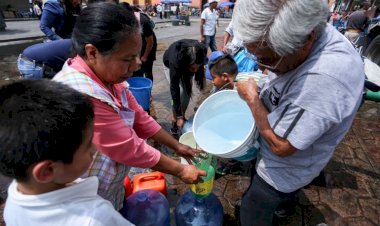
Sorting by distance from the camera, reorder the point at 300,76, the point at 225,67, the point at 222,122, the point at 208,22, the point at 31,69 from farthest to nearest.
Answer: the point at 208,22 → the point at 31,69 → the point at 225,67 → the point at 222,122 → the point at 300,76

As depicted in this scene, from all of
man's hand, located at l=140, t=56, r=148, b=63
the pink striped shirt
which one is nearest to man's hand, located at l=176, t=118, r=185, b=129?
man's hand, located at l=140, t=56, r=148, b=63

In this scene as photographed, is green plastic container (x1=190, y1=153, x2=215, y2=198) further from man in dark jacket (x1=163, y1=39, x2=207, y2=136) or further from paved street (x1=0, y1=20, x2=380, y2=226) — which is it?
man in dark jacket (x1=163, y1=39, x2=207, y2=136)

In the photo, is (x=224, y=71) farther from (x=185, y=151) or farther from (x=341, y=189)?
(x=341, y=189)

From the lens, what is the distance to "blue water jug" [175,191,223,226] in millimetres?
2262

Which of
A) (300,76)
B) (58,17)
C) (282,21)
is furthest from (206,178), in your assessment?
(58,17)

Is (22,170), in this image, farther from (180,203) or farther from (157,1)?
(157,1)

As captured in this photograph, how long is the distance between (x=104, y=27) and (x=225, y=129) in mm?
1221

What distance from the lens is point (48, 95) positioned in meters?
0.92

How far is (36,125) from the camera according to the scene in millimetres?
859

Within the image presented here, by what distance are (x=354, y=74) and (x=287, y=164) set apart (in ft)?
1.91

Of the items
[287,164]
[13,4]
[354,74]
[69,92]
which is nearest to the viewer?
[69,92]

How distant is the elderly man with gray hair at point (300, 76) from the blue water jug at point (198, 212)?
41.5 inches

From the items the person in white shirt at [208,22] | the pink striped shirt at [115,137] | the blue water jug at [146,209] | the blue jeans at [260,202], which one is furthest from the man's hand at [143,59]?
the person in white shirt at [208,22]

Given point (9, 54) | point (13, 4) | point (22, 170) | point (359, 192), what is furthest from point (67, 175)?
point (13, 4)
